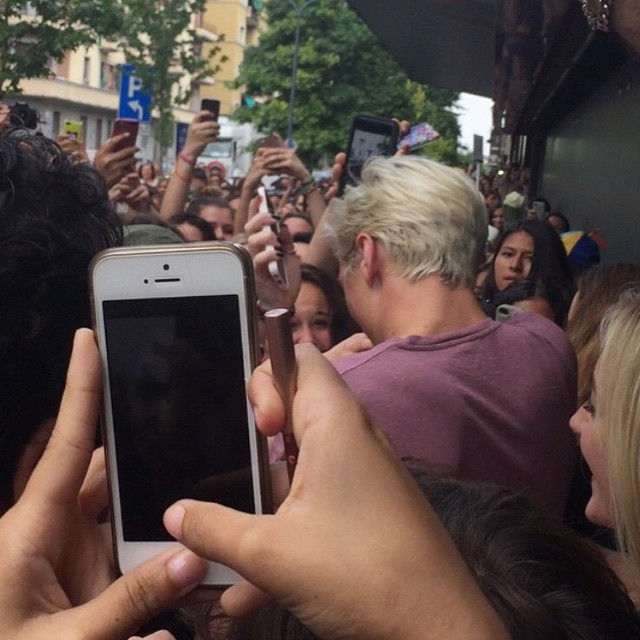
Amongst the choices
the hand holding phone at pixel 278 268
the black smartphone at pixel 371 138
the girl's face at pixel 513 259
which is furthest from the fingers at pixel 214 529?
the girl's face at pixel 513 259

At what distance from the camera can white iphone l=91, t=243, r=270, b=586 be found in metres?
1.15

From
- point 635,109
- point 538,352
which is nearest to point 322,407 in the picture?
point 538,352

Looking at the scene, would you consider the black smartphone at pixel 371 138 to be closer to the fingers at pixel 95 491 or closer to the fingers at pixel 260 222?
the fingers at pixel 260 222

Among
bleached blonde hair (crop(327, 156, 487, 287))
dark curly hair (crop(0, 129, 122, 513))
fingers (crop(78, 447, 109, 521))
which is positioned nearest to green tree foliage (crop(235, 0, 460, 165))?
bleached blonde hair (crop(327, 156, 487, 287))

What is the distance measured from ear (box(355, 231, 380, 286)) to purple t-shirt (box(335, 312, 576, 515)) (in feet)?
1.31

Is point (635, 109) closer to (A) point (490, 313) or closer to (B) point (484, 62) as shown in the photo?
(A) point (490, 313)

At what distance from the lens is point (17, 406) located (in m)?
1.25

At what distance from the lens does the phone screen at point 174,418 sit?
3.78 ft

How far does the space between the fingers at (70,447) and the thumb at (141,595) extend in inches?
4.4

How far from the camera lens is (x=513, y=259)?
6.12m

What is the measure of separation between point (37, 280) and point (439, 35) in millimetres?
9712

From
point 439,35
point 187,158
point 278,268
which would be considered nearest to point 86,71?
point 439,35

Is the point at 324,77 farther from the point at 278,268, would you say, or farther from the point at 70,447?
the point at 70,447

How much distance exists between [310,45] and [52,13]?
24594 millimetres
